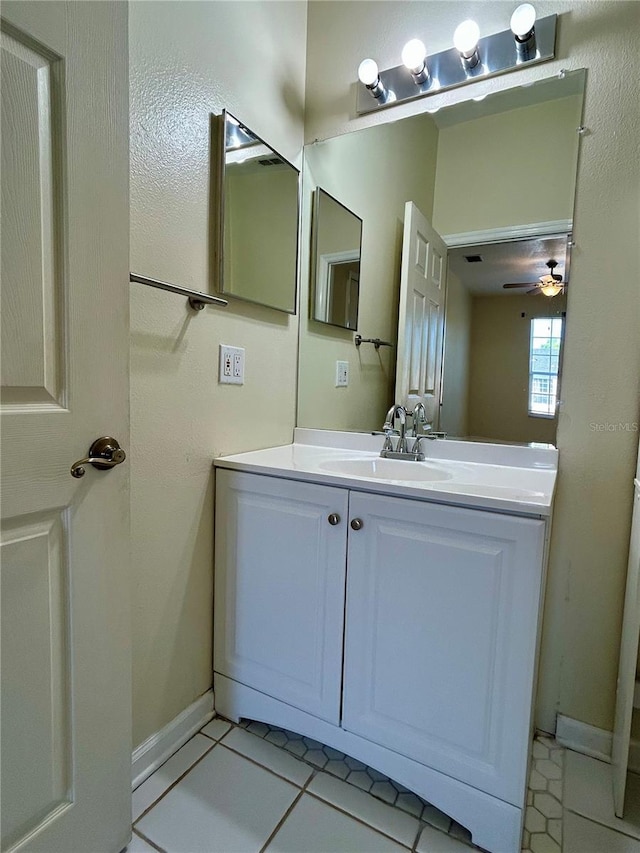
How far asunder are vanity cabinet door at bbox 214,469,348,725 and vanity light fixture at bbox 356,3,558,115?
136 centimetres

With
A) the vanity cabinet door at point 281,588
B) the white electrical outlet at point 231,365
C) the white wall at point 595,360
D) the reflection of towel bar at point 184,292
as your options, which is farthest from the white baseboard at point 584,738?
the reflection of towel bar at point 184,292

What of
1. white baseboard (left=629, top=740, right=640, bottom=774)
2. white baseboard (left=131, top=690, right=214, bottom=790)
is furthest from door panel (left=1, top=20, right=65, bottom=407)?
white baseboard (left=629, top=740, right=640, bottom=774)

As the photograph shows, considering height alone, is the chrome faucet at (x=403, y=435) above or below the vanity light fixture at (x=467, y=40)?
below

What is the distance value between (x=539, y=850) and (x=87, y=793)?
998 millimetres

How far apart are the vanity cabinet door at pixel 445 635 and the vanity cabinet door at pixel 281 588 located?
0.18 feet

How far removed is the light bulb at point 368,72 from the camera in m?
1.45

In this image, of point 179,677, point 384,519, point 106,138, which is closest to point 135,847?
point 179,677

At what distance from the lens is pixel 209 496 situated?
1333mm

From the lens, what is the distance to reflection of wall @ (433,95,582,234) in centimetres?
128

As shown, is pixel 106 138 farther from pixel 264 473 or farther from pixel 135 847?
pixel 135 847

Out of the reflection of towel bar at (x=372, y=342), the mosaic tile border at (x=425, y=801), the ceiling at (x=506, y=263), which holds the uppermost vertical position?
the ceiling at (x=506, y=263)

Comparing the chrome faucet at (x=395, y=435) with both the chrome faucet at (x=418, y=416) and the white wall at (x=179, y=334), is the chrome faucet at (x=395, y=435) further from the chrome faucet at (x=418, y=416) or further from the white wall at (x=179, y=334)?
the white wall at (x=179, y=334)

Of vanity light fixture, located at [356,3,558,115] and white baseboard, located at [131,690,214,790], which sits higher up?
vanity light fixture, located at [356,3,558,115]

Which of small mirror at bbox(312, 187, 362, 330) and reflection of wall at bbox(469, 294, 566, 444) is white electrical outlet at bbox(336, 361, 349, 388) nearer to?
small mirror at bbox(312, 187, 362, 330)
